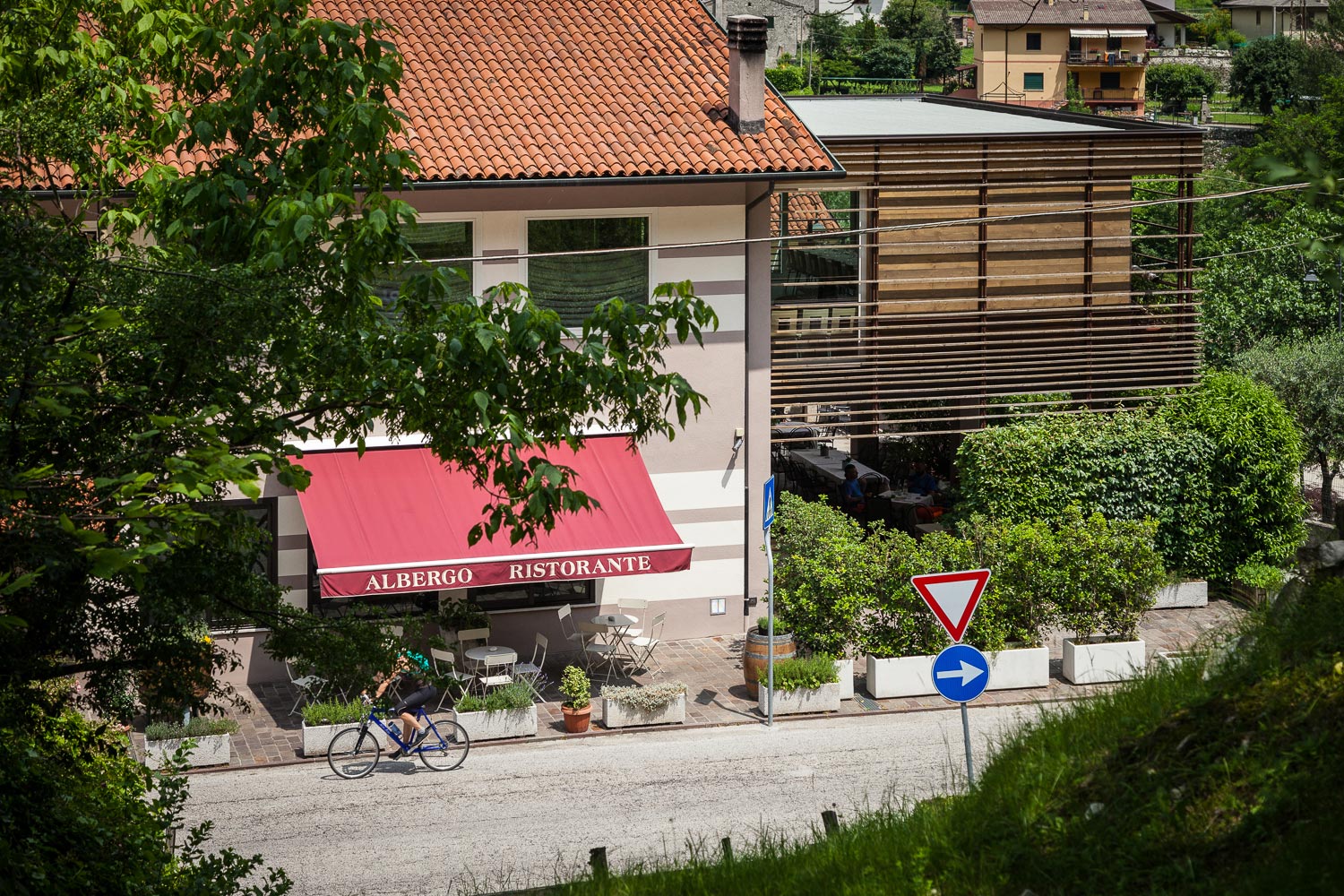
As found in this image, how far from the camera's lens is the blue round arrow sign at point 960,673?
12852 mm

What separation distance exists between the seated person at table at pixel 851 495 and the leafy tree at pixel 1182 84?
6986 centimetres

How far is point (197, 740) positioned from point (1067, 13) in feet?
275

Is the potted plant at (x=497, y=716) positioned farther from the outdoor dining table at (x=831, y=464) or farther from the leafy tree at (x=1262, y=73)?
the leafy tree at (x=1262, y=73)

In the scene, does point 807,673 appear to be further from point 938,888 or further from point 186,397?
point 186,397

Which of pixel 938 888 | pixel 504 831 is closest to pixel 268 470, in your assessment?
pixel 938 888

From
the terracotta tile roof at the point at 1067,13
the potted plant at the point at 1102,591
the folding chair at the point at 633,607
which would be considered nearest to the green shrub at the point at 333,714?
the folding chair at the point at 633,607

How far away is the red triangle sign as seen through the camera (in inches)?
522

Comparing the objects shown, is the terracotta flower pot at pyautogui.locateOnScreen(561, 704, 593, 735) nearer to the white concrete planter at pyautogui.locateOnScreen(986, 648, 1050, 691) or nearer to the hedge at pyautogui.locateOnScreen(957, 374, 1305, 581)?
the white concrete planter at pyautogui.locateOnScreen(986, 648, 1050, 691)

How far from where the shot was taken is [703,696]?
1858 centimetres

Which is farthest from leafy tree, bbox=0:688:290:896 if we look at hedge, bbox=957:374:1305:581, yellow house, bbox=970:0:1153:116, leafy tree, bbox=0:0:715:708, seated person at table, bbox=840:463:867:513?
yellow house, bbox=970:0:1153:116

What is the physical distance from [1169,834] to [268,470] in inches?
183

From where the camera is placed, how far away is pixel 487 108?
2052cm

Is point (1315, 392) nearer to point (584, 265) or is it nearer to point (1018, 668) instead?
point (1018, 668)

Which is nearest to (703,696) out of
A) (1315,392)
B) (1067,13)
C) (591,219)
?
(591,219)
